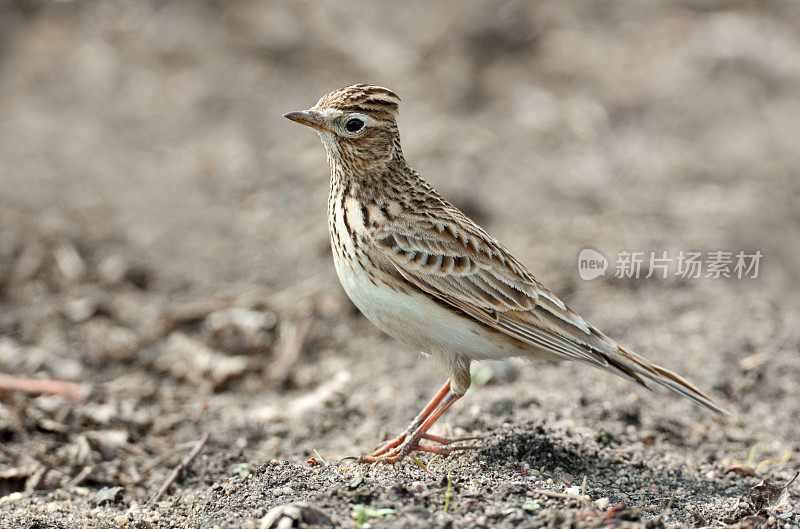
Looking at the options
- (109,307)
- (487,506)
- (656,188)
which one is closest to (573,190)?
(656,188)

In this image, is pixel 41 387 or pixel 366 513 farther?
pixel 41 387

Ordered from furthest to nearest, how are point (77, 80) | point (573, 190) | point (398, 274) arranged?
1. point (77, 80)
2. point (573, 190)
3. point (398, 274)

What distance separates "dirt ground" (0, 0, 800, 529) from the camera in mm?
4883

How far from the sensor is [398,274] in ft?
15.8

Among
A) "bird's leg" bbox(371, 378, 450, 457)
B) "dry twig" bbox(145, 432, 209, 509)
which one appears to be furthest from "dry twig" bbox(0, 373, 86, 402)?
"bird's leg" bbox(371, 378, 450, 457)

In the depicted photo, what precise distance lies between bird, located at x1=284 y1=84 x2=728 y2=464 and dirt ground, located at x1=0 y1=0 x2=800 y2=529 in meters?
0.49

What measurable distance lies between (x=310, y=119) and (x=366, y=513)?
2152mm

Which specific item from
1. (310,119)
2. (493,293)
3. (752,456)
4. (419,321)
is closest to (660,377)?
(493,293)

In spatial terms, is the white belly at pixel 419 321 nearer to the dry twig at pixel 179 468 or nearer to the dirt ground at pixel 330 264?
the dirt ground at pixel 330 264

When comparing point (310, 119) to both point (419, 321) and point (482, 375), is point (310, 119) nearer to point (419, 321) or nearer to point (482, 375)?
point (419, 321)

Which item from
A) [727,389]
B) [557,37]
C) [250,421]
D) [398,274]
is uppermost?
[557,37]

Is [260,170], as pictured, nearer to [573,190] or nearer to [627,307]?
[573,190]

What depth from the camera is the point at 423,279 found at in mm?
4848

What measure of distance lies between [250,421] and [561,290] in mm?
3176
